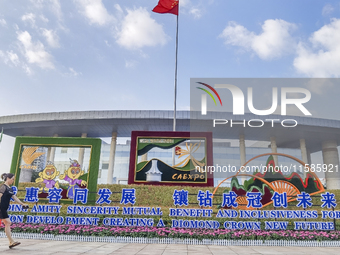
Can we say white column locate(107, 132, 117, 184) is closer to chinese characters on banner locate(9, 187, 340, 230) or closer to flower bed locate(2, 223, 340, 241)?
chinese characters on banner locate(9, 187, 340, 230)

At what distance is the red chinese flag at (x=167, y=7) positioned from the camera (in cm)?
1883

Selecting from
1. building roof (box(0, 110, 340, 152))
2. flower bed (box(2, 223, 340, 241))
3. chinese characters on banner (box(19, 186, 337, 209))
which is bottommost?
flower bed (box(2, 223, 340, 241))

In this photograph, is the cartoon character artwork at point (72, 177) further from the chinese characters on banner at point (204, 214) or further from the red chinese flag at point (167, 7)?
the red chinese flag at point (167, 7)

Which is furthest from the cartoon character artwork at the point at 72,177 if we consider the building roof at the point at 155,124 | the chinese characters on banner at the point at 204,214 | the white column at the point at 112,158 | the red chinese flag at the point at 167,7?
the white column at the point at 112,158

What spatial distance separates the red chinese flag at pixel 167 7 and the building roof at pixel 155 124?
8806mm

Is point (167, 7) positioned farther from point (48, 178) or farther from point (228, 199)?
point (228, 199)

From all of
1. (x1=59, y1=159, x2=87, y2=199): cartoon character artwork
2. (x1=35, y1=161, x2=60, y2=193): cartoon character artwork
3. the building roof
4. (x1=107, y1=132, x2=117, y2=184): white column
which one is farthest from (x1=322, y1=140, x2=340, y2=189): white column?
(x1=35, y1=161, x2=60, y2=193): cartoon character artwork

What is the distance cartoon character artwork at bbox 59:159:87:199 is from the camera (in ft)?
33.2

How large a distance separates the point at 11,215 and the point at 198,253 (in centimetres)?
683

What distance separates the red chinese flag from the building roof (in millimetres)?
8806

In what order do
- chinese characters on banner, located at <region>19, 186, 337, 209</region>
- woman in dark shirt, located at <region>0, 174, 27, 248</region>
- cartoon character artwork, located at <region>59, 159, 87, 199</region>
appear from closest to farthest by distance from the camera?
1. woman in dark shirt, located at <region>0, 174, 27, 248</region>
2. chinese characters on banner, located at <region>19, 186, 337, 209</region>
3. cartoon character artwork, located at <region>59, 159, 87, 199</region>

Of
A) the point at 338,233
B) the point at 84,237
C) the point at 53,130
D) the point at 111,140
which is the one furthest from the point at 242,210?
the point at 53,130

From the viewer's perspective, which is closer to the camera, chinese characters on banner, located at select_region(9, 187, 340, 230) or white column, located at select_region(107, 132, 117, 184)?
chinese characters on banner, located at select_region(9, 187, 340, 230)

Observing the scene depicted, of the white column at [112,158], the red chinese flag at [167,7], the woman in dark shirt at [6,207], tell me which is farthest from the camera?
the white column at [112,158]
